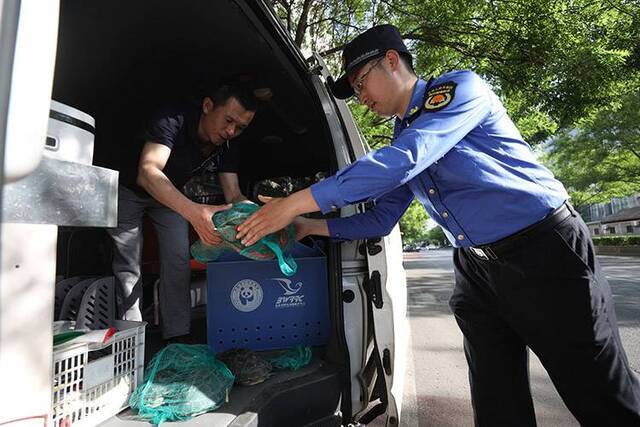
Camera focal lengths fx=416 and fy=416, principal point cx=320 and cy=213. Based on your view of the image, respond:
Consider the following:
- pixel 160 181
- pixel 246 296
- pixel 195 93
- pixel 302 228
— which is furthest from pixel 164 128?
pixel 246 296

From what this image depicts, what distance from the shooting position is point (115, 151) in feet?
10.1

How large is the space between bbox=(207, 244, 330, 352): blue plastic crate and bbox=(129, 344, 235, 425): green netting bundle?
1.23 ft

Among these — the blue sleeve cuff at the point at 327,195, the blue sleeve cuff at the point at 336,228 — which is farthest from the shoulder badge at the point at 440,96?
the blue sleeve cuff at the point at 336,228

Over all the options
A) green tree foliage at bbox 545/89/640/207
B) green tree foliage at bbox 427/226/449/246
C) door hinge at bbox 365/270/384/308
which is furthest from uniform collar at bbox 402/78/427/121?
green tree foliage at bbox 427/226/449/246

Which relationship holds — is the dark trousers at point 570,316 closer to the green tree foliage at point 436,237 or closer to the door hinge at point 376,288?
the door hinge at point 376,288

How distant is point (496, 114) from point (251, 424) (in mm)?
1602

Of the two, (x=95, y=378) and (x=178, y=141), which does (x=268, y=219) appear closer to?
(x=95, y=378)

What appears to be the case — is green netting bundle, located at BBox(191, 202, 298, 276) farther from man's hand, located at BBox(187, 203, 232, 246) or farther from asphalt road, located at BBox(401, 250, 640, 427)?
asphalt road, located at BBox(401, 250, 640, 427)

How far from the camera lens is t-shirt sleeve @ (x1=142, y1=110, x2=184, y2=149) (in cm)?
218

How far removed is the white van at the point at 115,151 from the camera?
27.5 inches

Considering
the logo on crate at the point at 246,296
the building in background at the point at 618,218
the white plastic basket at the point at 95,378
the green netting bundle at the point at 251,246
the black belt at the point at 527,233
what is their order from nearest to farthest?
the white plastic basket at the point at 95,378, the black belt at the point at 527,233, the green netting bundle at the point at 251,246, the logo on crate at the point at 246,296, the building in background at the point at 618,218

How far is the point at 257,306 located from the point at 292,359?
0.40m

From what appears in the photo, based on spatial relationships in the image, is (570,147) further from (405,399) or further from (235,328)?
(235,328)

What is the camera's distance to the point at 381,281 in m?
2.11
